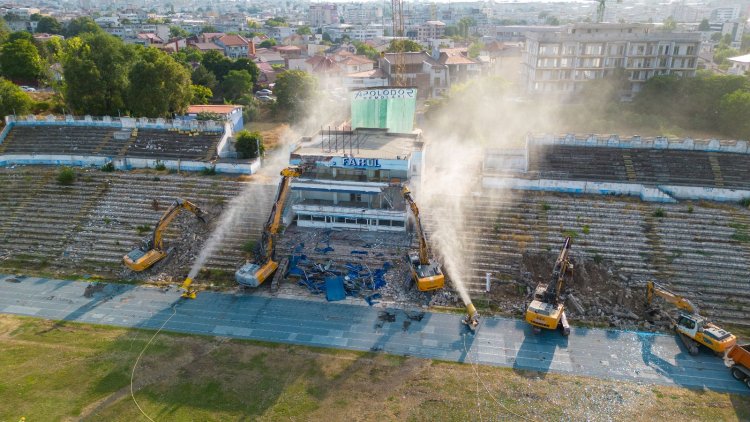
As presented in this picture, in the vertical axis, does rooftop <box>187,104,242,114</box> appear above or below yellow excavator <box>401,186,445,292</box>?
above

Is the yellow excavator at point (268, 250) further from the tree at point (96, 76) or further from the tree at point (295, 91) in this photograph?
the tree at point (295, 91)

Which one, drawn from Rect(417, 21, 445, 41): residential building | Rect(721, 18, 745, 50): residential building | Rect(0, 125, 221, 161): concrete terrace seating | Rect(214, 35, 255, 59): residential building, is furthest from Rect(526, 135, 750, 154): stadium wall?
Rect(417, 21, 445, 41): residential building

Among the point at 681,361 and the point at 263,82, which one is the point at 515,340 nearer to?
the point at 681,361

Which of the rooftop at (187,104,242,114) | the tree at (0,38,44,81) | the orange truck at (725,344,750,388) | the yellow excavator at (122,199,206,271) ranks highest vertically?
the tree at (0,38,44,81)

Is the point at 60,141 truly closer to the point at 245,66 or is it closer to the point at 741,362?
the point at 245,66

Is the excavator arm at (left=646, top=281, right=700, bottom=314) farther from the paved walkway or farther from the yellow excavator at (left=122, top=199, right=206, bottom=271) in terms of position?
the yellow excavator at (left=122, top=199, right=206, bottom=271)

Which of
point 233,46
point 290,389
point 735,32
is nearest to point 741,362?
point 290,389

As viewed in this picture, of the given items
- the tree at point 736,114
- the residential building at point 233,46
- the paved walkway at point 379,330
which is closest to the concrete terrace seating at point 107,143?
the paved walkway at point 379,330
